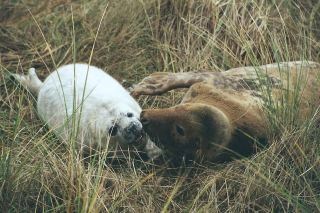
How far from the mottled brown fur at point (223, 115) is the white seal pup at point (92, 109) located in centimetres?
22

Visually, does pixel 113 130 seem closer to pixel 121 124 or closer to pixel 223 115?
pixel 121 124

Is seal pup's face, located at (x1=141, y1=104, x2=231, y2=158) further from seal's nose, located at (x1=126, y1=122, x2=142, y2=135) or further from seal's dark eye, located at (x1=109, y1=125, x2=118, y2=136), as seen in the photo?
seal's dark eye, located at (x1=109, y1=125, x2=118, y2=136)

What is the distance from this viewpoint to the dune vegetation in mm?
3672

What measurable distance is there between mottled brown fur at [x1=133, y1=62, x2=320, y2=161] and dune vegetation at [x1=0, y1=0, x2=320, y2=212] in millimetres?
94

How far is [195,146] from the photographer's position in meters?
4.13

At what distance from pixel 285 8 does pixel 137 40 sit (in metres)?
1.17

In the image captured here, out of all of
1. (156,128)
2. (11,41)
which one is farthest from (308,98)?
(11,41)

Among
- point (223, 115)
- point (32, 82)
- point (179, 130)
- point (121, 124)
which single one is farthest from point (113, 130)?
point (32, 82)

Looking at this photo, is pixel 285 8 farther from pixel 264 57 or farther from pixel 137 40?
pixel 137 40

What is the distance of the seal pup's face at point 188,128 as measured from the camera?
405 centimetres

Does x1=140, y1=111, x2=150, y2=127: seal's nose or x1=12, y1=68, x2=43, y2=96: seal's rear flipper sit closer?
x1=140, y1=111, x2=150, y2=127: seal's nose

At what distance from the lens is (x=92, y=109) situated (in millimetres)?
4574

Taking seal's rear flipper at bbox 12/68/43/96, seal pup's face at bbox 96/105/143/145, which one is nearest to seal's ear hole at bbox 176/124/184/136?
seal pup's face at bbox 96/105/143/145

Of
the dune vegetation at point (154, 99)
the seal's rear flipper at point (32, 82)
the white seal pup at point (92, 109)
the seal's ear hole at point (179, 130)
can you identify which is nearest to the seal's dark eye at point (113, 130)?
the white seal pup at point (92, 109)
